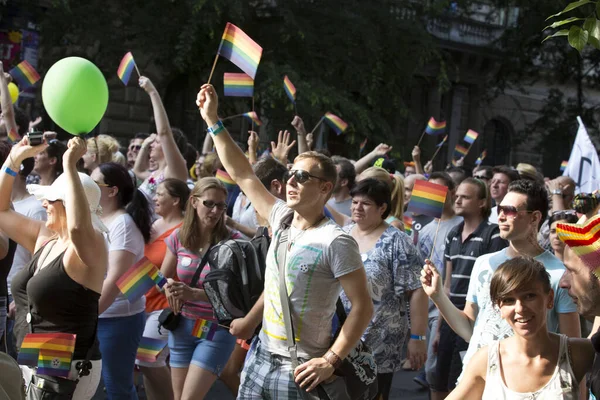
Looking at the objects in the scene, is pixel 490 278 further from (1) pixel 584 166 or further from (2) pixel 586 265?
(1) pixel 584 166

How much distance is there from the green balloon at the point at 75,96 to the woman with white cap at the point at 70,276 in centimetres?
41

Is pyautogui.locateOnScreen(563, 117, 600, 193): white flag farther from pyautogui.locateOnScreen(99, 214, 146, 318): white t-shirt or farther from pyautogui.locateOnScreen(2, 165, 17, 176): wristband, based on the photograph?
pyautogui.locateOnScreen(2, 165, 17, 176): wristband

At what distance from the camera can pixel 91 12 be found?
16.5 metres

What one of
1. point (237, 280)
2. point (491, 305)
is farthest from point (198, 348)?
point (491, 305)

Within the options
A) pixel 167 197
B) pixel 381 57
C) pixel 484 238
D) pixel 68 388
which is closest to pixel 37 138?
pixel 68 388

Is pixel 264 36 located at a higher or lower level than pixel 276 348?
higher

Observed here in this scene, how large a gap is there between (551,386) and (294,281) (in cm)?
119

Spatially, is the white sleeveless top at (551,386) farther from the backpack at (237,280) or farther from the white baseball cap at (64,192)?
the white baseball cap at (64,192)

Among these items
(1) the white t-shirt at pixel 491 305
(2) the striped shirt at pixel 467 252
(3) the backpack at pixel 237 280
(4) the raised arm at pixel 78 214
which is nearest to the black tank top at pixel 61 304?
(4) the raised arm at pixel 78 214

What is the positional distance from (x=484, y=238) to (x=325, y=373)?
2726mm

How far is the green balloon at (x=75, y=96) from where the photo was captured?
497cm

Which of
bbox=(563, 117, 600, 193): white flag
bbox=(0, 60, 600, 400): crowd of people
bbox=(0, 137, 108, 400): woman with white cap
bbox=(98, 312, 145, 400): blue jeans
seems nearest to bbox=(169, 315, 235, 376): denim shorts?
bbox=(0, 60, 600, 400): crowd of people

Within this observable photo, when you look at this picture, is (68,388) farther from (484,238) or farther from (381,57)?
(381,57)

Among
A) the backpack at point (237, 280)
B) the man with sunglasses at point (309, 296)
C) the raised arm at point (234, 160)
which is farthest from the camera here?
the backpack at point (237, 280)
